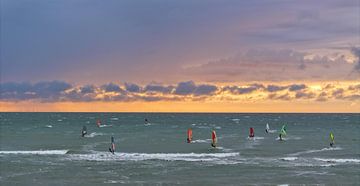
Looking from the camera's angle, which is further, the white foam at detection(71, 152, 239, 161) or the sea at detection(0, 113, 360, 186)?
the white foam at detection(71, 152, 239, 161)

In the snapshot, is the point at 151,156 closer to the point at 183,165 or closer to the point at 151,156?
the point at 151,156

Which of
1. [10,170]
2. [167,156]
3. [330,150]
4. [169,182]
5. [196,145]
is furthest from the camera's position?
[196,145]

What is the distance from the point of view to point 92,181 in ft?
114

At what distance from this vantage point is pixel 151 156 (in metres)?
50.5

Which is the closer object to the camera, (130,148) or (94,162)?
(94,162)

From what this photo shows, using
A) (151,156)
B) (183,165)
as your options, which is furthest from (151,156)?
(183,165)

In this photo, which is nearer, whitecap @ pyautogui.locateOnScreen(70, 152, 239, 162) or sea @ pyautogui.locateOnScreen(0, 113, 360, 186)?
sea @ pyautogui.locateOnScreen(0, 113, 360, 186)

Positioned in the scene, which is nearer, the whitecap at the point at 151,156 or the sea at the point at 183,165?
the sea at the point at 183,165

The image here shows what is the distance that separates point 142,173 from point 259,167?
9567 millimetres

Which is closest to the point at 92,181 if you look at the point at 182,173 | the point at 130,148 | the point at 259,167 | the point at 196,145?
the point at 182,173

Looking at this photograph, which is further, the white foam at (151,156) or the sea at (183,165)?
the white foam at (151,156)

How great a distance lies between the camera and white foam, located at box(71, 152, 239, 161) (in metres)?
47.8

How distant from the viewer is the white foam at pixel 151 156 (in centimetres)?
4781

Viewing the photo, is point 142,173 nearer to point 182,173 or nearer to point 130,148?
point 182,173
